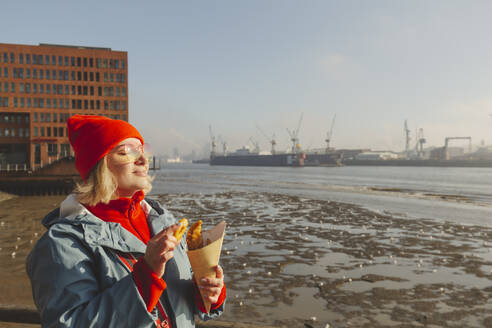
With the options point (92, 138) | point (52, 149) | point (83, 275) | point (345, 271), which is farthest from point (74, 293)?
point (52, 149)

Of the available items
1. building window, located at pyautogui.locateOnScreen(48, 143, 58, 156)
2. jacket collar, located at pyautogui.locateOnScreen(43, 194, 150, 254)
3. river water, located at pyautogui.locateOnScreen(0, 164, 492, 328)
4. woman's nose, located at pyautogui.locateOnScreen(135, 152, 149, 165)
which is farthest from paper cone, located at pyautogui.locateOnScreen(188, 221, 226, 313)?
building window, located at pyautogui.locateOnScreen(48, 143, 58, 156)

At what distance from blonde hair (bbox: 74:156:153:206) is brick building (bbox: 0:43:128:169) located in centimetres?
9201

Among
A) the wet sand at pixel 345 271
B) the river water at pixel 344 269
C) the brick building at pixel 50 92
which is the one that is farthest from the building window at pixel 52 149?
the wet sand at pixel 345 271

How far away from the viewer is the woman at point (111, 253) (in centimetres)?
202

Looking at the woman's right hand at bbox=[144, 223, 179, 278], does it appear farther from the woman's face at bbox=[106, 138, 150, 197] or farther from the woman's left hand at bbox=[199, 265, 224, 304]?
the woman's face at bbox=[106, 138, 150, 197]

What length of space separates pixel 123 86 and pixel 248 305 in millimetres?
93237

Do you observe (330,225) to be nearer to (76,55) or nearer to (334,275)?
(334,275)

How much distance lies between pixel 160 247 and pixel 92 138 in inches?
41.3

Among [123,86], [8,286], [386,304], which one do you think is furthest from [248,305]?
[123,86]

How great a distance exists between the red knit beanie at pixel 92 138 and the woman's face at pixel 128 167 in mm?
80

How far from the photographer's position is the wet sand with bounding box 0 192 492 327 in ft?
29.3

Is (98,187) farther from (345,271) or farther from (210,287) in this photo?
(345,271)

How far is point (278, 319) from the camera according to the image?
27.9 feet

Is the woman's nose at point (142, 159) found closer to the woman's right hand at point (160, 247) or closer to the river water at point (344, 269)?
the woman's right hand at point (160, 247)
